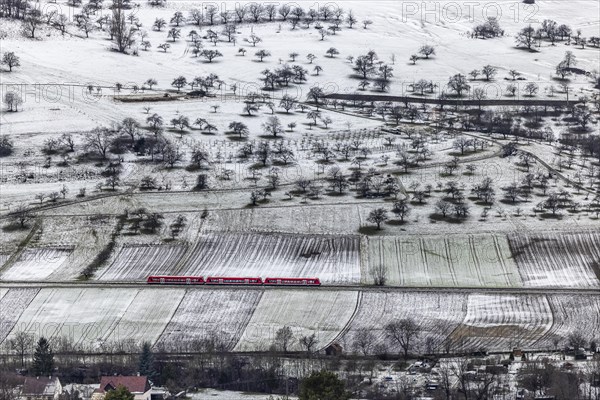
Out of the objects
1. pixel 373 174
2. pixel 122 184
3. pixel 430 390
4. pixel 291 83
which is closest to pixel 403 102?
pixel 291 83

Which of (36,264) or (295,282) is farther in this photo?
(36,264)

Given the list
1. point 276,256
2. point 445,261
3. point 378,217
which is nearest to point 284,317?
point 276,256

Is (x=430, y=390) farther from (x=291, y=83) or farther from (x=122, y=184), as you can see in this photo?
(x=291, y=83)

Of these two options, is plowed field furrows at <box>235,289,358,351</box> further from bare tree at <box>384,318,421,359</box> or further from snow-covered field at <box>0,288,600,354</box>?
bare tree at <box>384,318,421,359</box>

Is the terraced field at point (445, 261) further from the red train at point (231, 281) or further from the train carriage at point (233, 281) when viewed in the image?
the train carriage at point (233, 281)

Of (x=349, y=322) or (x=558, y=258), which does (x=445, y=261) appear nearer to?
(x=558, y=258)

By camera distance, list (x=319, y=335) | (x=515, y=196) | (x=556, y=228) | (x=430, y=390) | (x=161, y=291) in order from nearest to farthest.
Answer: (x=430, y=390), (x=319, y=335), (x=161, y=291), (x=556, y=228), (x=515, y=196)

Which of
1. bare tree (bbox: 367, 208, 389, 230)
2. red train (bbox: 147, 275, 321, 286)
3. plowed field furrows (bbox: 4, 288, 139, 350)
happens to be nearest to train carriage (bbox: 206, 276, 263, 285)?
red train (bbox: 147, 275, 321, 286)
